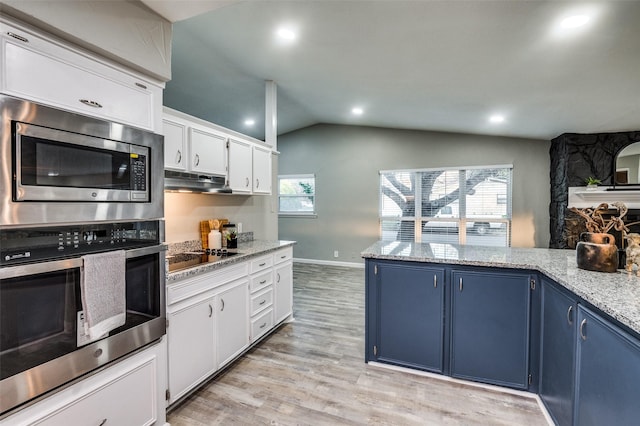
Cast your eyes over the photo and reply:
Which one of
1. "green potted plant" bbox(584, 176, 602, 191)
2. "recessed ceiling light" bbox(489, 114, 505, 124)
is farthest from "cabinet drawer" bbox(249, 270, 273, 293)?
"green potted plant" bbox(584, 176, 602, 191)

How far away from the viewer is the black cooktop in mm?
2176

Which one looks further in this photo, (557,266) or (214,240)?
(214,240)

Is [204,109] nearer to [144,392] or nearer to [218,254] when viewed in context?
[218,254]

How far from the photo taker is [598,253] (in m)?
1.83

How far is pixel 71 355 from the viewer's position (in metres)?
1.29

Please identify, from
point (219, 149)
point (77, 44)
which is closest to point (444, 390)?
point (219, 149)

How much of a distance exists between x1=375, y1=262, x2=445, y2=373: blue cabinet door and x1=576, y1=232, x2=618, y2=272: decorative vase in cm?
86

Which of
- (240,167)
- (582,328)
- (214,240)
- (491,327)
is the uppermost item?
(240,167)

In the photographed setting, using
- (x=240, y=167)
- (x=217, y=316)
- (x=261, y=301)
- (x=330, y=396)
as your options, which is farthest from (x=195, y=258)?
(x=330, y=396)

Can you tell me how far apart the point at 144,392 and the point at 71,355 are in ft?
1.71

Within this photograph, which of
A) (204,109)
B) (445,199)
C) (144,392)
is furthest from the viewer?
(445,199)

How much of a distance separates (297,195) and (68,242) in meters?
5.81

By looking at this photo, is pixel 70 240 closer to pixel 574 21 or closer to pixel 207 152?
pixel 207 152

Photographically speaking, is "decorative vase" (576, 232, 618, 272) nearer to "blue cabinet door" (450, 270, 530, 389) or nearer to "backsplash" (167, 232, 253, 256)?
"blue cabinet door" (450, 270, 530, 389)
